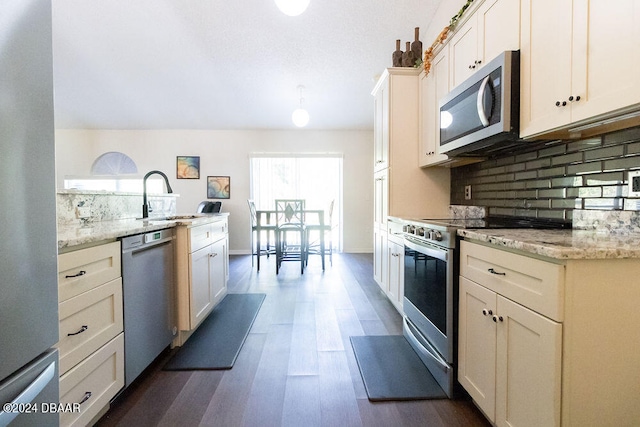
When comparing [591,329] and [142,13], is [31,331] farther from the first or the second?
[142,13]

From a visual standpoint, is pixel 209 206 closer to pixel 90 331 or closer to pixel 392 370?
pixel 90 331

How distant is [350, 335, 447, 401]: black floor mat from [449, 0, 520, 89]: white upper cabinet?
6.04 ft

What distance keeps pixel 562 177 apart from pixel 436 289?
0.88 m

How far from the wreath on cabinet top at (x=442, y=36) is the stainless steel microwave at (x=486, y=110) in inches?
18.7

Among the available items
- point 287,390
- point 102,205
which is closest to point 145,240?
point 102,205

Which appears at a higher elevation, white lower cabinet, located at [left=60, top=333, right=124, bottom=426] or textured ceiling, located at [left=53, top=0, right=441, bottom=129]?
textured ceiling, located at [left=53, top=0, right=441, bottom=129]

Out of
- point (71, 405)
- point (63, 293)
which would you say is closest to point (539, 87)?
point (63, 293)

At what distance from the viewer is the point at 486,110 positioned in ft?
4.97

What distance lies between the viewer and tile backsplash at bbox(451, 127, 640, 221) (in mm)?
1190

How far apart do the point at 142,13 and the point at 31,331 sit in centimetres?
324

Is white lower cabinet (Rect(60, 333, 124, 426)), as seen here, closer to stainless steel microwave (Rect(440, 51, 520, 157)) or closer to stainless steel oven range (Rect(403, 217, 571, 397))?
stainless steel oven range (Rect(403, 217, 571, 397))

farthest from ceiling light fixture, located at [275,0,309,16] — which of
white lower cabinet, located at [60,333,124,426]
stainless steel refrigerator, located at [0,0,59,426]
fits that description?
white lower cabinet, located at [60,333,124,426]

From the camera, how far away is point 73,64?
359 cm

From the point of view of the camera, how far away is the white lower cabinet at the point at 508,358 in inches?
35.0
